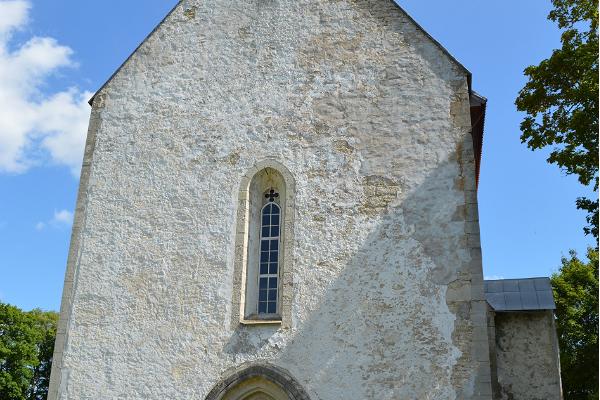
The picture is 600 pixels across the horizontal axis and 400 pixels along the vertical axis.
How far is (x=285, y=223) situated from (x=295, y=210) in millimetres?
276

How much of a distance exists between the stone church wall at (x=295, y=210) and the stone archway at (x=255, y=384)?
143 mm

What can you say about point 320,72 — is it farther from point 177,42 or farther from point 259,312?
point 259,312

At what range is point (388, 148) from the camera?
34.7 feet

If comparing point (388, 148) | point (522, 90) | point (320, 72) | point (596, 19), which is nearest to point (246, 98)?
point (320, 72)

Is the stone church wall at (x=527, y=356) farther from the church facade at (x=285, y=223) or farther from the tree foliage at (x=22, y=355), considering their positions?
the tree foliage at (x=22, y=355)

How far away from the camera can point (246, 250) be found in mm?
10477

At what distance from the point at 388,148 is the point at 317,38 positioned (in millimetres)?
2644

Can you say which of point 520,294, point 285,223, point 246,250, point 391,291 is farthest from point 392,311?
point 520,294

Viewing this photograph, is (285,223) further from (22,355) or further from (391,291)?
(22,355)

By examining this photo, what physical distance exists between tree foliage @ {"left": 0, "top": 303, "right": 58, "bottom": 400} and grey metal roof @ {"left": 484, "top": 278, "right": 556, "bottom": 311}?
26.5m

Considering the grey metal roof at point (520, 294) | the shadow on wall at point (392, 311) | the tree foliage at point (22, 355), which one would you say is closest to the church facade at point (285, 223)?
the shadow on wall at point (392, 311)

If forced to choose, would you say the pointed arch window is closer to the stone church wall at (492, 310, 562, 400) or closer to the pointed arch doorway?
the pointed arch doorway

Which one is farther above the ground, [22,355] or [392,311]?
[22,355]

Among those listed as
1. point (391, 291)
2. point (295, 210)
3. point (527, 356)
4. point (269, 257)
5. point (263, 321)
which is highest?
point (295, 210)
